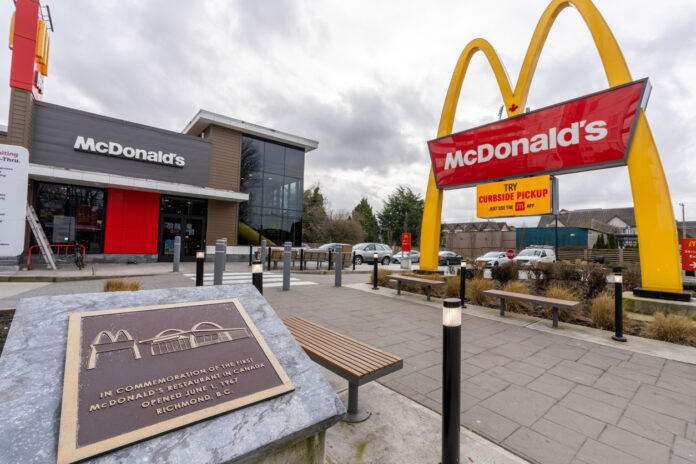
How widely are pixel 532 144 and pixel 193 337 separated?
362 inches

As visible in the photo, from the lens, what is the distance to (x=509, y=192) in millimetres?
9164

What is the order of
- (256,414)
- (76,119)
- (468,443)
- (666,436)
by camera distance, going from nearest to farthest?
(256,414)
(468,443)
(666,436)
(76,119)

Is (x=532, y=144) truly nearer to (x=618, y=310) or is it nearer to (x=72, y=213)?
(x=618, y=310)

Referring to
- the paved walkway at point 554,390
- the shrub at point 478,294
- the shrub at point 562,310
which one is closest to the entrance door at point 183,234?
the paved walkway at point 554,390

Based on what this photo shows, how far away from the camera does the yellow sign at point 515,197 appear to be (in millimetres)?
8469

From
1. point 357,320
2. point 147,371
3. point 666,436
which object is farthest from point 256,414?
point 357,320

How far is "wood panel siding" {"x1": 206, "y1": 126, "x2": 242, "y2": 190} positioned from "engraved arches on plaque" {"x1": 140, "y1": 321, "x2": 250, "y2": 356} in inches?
700

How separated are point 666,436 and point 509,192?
24.5ft

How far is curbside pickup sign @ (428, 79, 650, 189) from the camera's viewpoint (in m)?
7.02

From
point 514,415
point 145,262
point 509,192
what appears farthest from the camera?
point 145,262

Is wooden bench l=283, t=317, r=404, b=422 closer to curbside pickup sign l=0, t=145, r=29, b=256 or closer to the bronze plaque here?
the bronze plaque

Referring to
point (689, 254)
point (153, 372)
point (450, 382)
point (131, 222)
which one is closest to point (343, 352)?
point (450, 382)

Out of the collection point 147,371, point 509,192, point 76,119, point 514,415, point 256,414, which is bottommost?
point 514,415

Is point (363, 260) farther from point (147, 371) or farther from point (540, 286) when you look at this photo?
point (147, 371)
